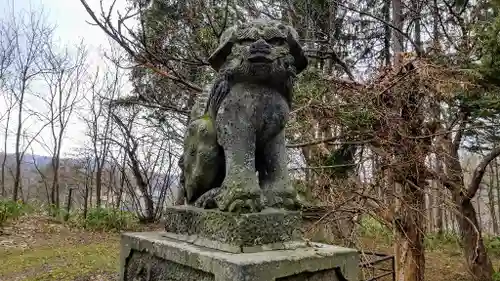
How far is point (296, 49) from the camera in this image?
2.13 meters

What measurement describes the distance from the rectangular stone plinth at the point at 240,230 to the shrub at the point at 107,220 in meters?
7.97

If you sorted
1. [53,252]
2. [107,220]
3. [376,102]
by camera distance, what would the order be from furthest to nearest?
[107,220]
[53,252]
[376,102]

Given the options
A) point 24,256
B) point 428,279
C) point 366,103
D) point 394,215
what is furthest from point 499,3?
point 24,256

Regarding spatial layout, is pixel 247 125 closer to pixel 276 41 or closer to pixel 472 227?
pixel 276 41

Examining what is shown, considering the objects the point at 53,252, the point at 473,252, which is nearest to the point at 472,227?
the point at 473,252

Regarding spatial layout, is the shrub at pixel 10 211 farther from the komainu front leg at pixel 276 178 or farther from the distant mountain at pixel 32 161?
the komainu front leg at pixel 276 178

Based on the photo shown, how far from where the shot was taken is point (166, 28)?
16.8 feet

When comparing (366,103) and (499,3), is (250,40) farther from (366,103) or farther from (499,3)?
(499,3)

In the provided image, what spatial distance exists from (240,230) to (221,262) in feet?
0.61

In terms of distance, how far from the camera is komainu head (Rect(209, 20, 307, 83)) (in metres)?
1.98

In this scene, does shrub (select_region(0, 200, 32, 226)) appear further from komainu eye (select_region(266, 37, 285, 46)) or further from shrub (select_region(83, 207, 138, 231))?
komainu eye (select_region(266, 37, 285, 46))

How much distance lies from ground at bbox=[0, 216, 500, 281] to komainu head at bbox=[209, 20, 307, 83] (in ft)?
14.6

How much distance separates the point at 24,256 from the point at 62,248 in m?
0.78

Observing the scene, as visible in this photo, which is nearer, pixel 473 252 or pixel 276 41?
pixel 276 41
